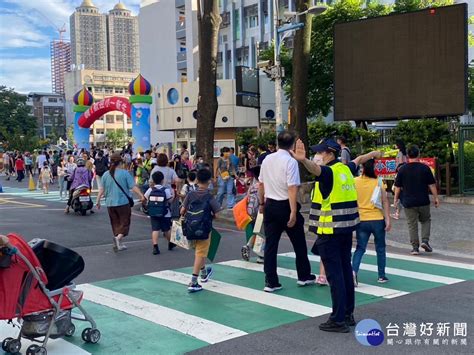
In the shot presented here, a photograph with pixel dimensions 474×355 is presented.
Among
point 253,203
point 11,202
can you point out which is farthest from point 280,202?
point 11,202

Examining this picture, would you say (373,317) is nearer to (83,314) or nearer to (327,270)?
(327,270)

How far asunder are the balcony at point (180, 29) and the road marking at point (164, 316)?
2265 inches

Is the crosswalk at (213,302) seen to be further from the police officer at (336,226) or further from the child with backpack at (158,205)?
the child with backpack at (158,205)

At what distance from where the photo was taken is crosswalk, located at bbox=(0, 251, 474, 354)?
5836 mm

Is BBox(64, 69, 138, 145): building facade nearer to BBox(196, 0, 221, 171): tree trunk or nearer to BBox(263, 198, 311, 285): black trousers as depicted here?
BBox(196, 0, 221, 171): tree trunk

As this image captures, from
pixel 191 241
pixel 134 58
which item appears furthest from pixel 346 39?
pixel 134 58

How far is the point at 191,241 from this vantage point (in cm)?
795

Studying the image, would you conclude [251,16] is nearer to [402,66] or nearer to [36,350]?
[402,66]

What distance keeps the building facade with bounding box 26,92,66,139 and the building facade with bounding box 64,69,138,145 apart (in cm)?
292

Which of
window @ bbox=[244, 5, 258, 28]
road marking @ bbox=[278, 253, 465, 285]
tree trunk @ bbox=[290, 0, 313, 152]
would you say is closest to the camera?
road marking @ bbox=[278, 253, 465, 285]

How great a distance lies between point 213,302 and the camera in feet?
23.7

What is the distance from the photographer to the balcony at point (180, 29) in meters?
62.8

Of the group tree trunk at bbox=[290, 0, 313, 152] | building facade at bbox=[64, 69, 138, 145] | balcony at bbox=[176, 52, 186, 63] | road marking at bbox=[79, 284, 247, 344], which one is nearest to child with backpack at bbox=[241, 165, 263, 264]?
road marking at bbox=[79, 284, 247, 344]

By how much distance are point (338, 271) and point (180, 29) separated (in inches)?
2386
